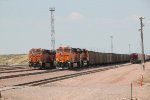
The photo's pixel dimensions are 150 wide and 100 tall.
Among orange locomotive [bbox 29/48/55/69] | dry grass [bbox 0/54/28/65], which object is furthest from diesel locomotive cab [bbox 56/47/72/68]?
dry grass [bbox 0/54/28/65]

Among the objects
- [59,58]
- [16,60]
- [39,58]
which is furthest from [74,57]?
[16,60]

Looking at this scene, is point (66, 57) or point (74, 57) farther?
point (74, 57)

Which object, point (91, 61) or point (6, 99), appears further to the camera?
point (91, 61)

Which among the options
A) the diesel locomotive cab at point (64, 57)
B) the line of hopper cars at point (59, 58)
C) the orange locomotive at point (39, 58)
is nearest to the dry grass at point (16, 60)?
the line of hopper cars at point (59, 58)

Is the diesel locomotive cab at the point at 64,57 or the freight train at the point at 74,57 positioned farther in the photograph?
the freight train at the point at 74,57

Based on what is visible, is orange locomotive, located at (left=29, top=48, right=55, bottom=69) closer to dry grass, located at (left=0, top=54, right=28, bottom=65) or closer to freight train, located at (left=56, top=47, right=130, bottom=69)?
freight train, located at (left=56, top=47, right=130, bottom=69)

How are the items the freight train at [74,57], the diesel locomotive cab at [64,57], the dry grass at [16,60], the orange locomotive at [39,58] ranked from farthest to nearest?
the dry grass at [16,60] → the orange locomotive at [39,58] → the freight train at [74,57] → the diesel locomotive cab at [64,57]

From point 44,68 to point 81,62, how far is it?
20.7ft

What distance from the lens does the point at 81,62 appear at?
57438 millimetres

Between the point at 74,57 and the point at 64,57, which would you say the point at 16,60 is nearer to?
the point at 74,57

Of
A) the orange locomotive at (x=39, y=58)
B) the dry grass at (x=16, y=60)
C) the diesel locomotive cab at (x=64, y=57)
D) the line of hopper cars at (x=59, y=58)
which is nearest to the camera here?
the diesel locomotive cab at (x=64, y=57)

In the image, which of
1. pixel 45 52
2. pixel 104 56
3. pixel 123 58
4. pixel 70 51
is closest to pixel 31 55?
pixel 45 52

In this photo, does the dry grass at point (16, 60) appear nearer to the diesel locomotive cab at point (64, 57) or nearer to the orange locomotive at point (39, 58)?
the orange locomotive at point (39, 58)

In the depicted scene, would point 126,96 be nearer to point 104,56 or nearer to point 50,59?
point 50,59
